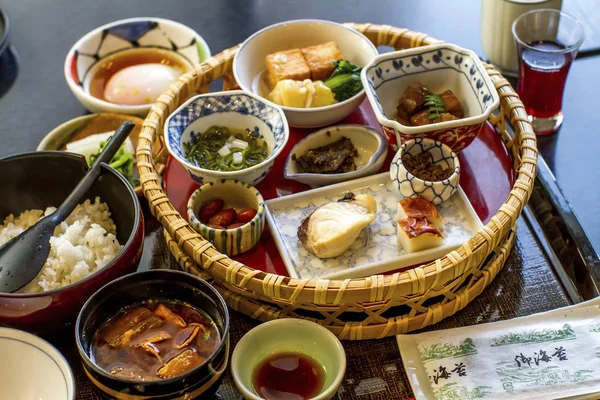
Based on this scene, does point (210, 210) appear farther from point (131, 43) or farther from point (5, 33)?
point (5, 33)

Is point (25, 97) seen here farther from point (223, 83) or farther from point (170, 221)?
point (170, 221)

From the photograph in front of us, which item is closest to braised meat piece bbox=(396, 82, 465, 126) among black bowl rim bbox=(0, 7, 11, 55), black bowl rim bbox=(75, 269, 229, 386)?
black bowl rim bbox=(75, 269, 229, 386)

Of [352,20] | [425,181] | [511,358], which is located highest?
[425,181]

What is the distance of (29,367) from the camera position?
1442mm

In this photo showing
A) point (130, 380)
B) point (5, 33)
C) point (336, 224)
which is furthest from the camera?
point (5, 33)

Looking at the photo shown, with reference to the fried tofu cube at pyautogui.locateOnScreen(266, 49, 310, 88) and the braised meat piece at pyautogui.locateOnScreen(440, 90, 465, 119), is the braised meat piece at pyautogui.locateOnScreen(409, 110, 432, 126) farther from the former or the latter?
the fried tofu cube at pyautogui.locateOnScreen(266, 49, 310, 88)

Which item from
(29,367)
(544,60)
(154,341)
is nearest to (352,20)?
(544,60)

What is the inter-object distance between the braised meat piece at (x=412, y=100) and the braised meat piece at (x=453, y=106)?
0.06 metres

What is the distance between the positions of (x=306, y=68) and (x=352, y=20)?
0.74 meters

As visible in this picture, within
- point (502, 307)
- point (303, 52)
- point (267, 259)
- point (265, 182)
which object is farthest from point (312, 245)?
point (303, 52)

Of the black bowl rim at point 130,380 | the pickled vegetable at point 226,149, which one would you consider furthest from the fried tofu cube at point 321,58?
the black bowl rim at point 130,380

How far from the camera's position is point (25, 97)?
254 cm

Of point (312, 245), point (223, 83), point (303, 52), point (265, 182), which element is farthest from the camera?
point (223, 83)

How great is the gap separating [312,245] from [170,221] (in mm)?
356
